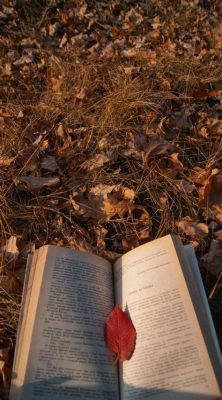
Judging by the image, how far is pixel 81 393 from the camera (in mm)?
1381

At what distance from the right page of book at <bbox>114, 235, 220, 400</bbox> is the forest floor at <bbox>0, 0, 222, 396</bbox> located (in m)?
0.23

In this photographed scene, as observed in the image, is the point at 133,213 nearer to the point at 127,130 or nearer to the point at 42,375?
the point at 127,130

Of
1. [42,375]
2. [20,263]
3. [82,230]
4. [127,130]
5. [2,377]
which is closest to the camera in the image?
[42,375]

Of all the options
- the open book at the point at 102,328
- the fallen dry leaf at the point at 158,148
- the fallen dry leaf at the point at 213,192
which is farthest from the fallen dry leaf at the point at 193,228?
the fallen dry leaf at the point at 158,148

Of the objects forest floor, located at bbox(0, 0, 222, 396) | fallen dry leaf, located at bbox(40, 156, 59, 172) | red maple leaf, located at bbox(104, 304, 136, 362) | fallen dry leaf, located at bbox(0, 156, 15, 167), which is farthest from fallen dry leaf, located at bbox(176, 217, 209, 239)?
fallen dry leaf, located at bbox(0, 156, 15, 167)

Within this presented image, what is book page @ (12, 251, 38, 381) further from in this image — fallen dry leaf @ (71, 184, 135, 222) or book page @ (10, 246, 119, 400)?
fallen dry leaf @ (71, 184, 135, 222)

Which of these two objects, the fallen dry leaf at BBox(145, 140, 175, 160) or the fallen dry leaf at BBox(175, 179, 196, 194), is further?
the fallen dry leaf at BBox(145, 140, 175, 160)

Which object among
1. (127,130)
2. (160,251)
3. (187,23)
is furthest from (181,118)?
(187,23)

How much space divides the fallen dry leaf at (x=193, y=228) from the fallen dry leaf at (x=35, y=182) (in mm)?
637

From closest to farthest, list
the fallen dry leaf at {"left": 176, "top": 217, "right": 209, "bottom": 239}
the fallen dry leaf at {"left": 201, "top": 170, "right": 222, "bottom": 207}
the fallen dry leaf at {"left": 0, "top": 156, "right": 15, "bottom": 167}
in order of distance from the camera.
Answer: the fallen dry leaf at {"left": 176, "top": 217, "right": 209, "bottom": 239} → the fallen dry leaf at {"left": 201, "top": 170, "right": 222, "bottom": 207} → the fallen dry leaf at {"left": 0, "top": 156, "right": 15, "bottom": 167}

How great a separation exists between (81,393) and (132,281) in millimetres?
444

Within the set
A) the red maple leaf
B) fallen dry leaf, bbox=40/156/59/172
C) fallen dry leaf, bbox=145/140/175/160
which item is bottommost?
the red maple leaf

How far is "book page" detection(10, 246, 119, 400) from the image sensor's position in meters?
1.37

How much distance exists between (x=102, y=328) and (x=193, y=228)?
68cm
